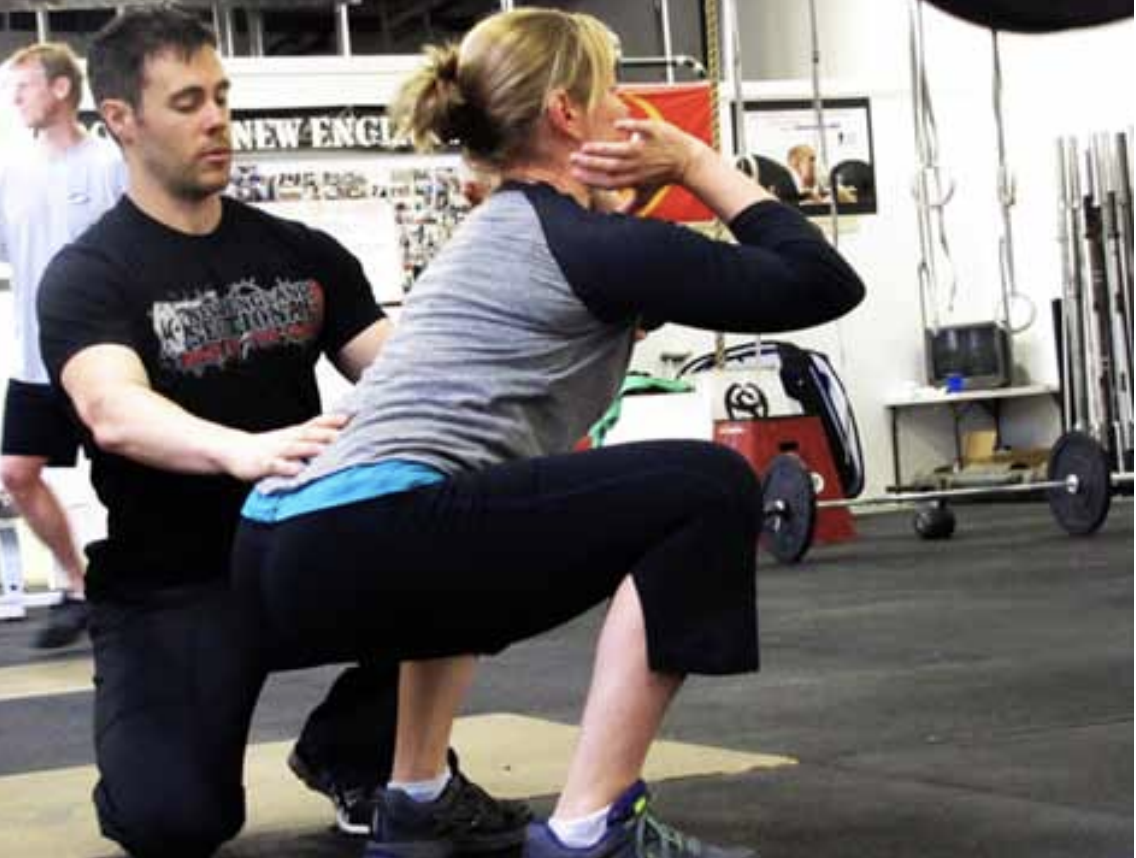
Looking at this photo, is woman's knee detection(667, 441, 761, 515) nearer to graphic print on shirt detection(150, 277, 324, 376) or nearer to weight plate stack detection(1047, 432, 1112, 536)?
graphic print on shirt detection(150, 277, 324, 376)

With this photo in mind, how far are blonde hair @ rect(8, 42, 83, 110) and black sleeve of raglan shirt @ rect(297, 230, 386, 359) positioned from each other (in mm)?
2541

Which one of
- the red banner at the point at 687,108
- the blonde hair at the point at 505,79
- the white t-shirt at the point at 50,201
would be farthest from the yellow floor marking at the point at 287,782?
the red banner at the point at 687,108

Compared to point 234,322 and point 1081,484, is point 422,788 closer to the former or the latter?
point 234,322

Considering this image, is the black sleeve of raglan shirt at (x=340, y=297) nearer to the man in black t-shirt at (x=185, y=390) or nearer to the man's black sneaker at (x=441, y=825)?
the man in black t-shirt at (x=185, y=390)

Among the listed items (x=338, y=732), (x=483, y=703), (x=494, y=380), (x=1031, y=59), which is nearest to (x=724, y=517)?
(x=494, y=380)

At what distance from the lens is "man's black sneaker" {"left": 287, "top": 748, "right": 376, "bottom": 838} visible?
7.97ft

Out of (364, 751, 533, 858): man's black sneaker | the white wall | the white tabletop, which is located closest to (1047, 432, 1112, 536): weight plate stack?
the white tabletop

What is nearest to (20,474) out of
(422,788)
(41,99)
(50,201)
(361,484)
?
(50,201)

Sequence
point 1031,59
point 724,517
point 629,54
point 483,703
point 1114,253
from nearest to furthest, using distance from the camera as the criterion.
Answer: point 724,517
point 483,703
point 1114,253
point 1031,59
point 629,54

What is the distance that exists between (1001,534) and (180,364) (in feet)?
18.0

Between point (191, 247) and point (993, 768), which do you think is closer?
point (191, 247)

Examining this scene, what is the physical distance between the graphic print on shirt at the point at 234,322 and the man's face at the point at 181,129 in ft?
0.42

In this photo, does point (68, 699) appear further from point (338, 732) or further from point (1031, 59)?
point (1031, 59)

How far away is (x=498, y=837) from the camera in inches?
90.2
